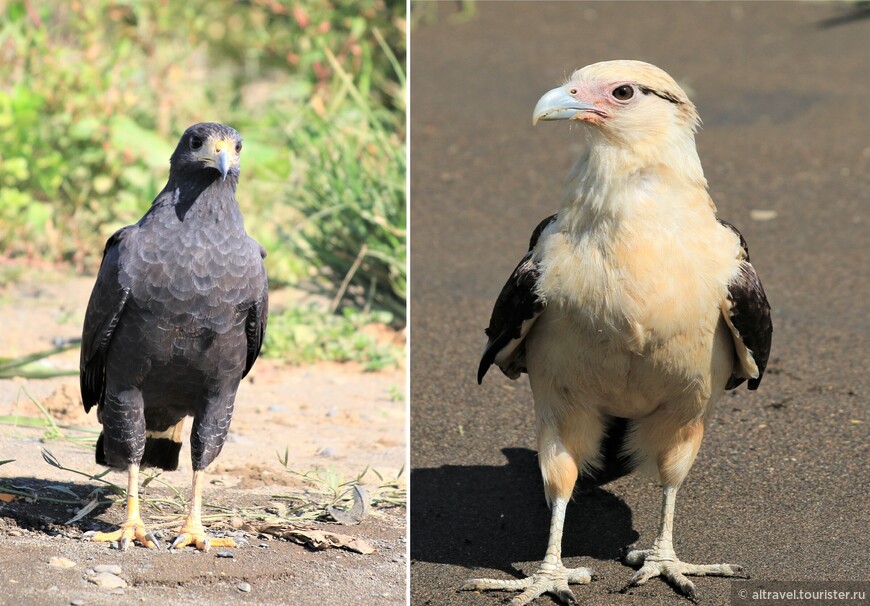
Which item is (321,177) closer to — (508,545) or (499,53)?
(508,545)

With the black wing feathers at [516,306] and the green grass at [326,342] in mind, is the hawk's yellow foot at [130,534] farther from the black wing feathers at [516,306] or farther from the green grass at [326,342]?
the green grass at [326,342]

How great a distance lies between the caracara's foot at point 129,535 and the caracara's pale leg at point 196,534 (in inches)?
3.1

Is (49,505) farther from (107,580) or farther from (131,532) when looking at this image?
(107,580)

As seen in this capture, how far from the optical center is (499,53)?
10727 mm

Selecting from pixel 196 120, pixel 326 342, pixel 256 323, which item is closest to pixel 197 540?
pixel 256 323

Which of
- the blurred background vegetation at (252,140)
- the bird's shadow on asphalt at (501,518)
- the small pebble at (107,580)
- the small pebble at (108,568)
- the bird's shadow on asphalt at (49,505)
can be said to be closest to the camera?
the small pebble at (107,580)

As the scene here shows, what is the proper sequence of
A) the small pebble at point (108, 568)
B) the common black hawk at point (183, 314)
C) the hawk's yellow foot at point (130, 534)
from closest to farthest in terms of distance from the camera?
the small pebble at point (108, 568)
the common black hawk at point (183, 314)
the hawk's yellow foot at point (130, 534)

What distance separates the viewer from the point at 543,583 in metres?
3.95

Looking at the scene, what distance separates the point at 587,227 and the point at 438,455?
61.9 inches

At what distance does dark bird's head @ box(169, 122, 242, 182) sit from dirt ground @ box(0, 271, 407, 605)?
127 cm

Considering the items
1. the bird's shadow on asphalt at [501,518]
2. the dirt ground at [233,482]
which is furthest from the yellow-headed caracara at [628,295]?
the dirt ground at [233,482]

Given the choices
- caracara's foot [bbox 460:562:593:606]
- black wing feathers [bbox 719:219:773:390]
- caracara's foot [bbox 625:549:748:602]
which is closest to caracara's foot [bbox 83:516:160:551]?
caracara's foot [bbox 460:562:593:606]

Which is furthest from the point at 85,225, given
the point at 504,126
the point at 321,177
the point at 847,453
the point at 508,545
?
the point at 847,453

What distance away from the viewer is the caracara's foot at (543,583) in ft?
12.8
